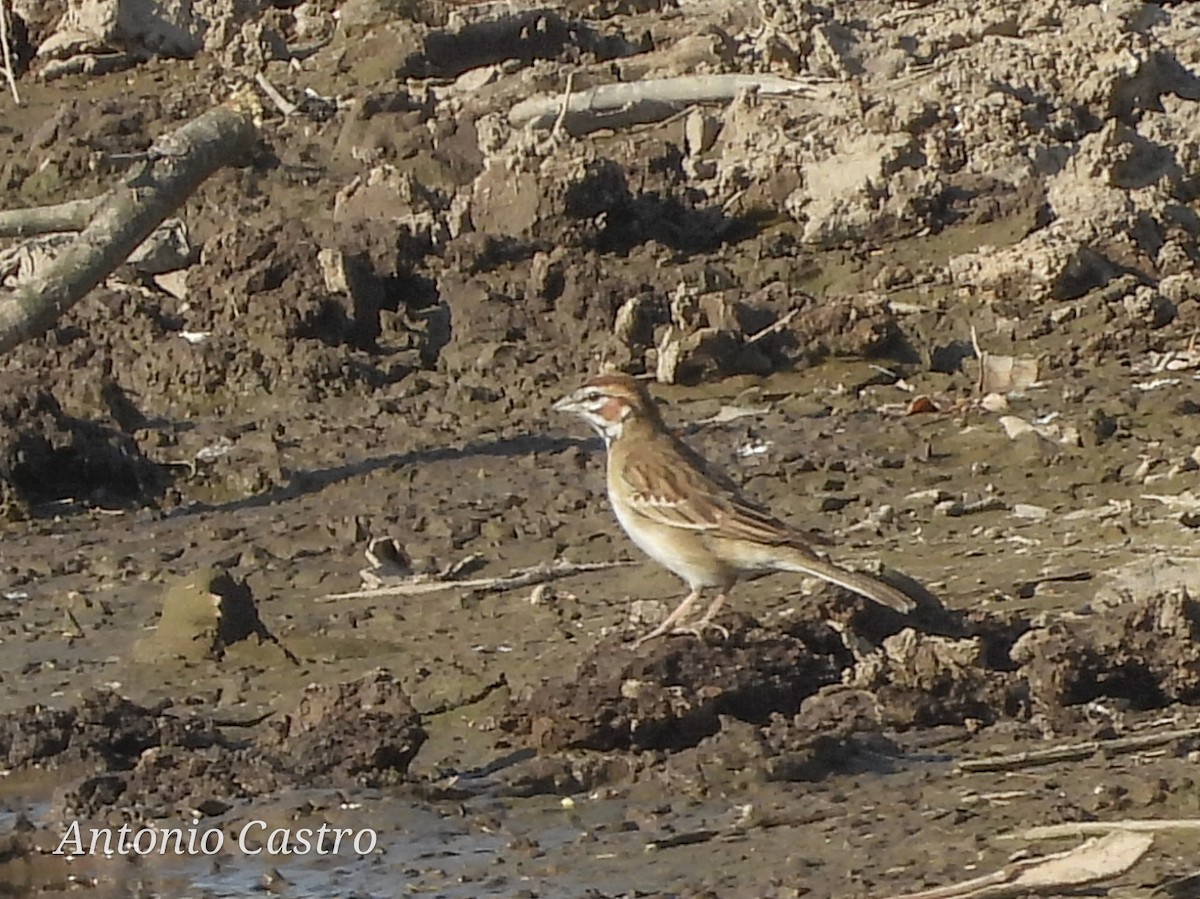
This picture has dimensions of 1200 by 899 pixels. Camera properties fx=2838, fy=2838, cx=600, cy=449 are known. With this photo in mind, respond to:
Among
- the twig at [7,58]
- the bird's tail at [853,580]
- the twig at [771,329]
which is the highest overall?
the twig at [7,58]

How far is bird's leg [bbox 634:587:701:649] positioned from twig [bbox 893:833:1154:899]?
6.41 feet

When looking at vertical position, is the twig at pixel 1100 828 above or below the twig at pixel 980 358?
below

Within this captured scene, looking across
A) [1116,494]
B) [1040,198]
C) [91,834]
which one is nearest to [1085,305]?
[1040,198]

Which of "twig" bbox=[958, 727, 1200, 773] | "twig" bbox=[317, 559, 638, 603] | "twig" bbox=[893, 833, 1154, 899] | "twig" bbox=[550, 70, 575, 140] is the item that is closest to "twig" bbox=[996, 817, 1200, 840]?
"twig" bbox=[893, 833, 1154, 899]

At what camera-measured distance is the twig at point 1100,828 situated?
6281 millimetres

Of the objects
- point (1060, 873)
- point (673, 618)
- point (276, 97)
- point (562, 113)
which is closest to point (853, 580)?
point (673, 618)

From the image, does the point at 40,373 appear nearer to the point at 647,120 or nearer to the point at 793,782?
the point at 647,120

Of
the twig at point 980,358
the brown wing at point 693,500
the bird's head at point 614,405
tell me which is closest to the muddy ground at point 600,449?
the twig at point 980,358

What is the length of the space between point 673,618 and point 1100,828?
6.91 ft

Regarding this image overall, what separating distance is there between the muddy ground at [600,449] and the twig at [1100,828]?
0.19 feet

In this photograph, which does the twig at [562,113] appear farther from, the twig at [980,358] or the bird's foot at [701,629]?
the bird's foot at [701,629]

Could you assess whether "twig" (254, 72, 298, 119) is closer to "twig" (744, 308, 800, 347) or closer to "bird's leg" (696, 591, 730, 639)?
"twig" (744, 308, 800, 347)

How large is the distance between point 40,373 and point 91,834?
506 centimetres

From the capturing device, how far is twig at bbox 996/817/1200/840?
20.6ft
